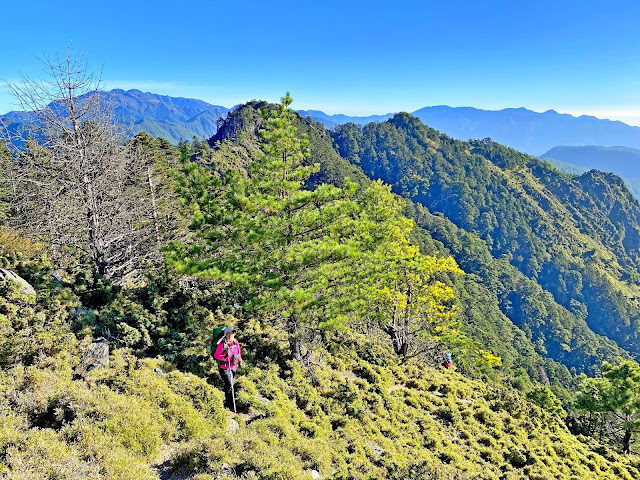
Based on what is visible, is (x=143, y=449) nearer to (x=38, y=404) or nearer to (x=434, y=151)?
(x=38, y=404)

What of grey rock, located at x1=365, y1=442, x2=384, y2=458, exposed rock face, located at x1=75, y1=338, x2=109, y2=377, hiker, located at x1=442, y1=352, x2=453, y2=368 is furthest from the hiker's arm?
hiker, located at x1=442, y1=352, x2=453, y2=368

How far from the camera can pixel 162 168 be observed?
91.5 feet

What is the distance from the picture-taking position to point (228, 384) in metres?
7.85

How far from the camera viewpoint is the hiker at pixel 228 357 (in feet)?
24.8

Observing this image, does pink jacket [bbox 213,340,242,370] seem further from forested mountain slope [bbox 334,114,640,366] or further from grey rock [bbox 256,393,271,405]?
forested mountain slope [bbox 334,114,640,366]

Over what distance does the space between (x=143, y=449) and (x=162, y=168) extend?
26.3 m

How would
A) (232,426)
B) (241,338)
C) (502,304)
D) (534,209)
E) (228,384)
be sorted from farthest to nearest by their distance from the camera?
(534,209), (502,304), (241,338), (228,384), (232,426)

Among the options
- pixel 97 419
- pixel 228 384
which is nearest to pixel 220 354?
pixel 228 384

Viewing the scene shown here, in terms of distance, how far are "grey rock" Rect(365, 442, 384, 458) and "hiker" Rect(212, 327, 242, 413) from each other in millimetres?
3636

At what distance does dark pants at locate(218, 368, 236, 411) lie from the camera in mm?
7609

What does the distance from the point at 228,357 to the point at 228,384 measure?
30.8 inches

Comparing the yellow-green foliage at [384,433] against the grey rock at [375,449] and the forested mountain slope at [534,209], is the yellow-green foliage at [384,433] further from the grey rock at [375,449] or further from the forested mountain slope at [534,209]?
the forested mountain slope at [534,209]

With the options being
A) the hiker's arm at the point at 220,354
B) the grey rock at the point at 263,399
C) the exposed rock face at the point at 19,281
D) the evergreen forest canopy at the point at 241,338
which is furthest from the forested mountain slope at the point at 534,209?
the exposed rock face at the point at 19,281

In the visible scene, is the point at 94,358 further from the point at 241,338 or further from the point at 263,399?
the point at 241,338
